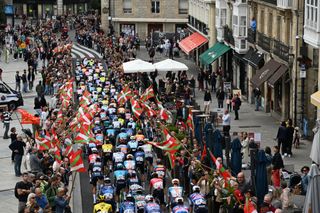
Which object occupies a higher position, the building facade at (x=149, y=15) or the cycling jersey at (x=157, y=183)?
the building facade at (x=149, y=15)

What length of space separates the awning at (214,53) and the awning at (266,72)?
1187cm

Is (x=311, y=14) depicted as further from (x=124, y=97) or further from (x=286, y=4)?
(x=124, y=97)

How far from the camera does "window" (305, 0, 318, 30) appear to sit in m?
38.1

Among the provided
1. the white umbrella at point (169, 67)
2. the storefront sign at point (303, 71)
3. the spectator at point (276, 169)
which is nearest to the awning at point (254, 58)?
the white umbrella at point (169, 67)

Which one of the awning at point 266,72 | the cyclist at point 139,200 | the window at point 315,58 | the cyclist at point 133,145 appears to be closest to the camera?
the cyclist at point 139,200

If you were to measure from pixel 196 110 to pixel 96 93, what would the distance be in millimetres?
6695

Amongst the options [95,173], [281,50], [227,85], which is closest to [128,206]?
[95,173]

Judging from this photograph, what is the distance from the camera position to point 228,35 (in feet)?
196

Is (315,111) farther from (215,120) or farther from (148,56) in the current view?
(148,56)

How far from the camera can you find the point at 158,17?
91.1m

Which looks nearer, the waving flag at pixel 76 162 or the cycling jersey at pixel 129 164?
the waving flag at pixel 76 162

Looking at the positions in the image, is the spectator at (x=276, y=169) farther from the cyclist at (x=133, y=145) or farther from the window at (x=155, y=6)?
the window at (x=155, y=6)

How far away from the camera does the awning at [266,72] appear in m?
46.2

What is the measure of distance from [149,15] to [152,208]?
223 ft
